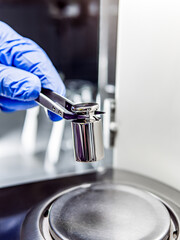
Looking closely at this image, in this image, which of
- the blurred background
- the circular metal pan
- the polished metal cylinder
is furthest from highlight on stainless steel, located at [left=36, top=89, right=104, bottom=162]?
the blurred background

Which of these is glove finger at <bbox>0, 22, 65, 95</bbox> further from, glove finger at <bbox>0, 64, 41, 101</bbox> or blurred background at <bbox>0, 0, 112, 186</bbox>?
blurred background at <bbox>0, 0, 112, 186</bbox>

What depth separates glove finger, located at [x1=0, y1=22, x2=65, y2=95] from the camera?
497 mm

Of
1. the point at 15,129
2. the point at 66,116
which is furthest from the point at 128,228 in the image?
the point at 15,129

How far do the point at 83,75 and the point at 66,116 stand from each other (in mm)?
599

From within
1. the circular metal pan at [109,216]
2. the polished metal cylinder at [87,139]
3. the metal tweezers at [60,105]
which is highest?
the metal tweezers at [60,105]

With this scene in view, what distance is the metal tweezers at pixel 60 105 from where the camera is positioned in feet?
1.24

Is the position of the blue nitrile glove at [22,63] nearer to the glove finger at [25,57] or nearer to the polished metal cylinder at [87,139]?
the glove finger at [25,57]

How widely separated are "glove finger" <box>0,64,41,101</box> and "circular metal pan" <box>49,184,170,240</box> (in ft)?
0.66

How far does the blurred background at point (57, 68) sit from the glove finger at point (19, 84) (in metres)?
0.25

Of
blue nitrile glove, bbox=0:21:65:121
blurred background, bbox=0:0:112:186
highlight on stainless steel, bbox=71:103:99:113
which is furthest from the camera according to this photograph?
blurred background, bbox=0:0:112:186

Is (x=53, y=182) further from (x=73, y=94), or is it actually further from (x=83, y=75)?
(x=73, y=94)

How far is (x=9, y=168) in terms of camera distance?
43.8 inches

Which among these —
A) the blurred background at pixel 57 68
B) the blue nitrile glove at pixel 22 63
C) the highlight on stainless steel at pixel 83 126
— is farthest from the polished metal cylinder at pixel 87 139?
the blurred background at pixel 57 68

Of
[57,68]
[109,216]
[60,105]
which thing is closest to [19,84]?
[60,105]
